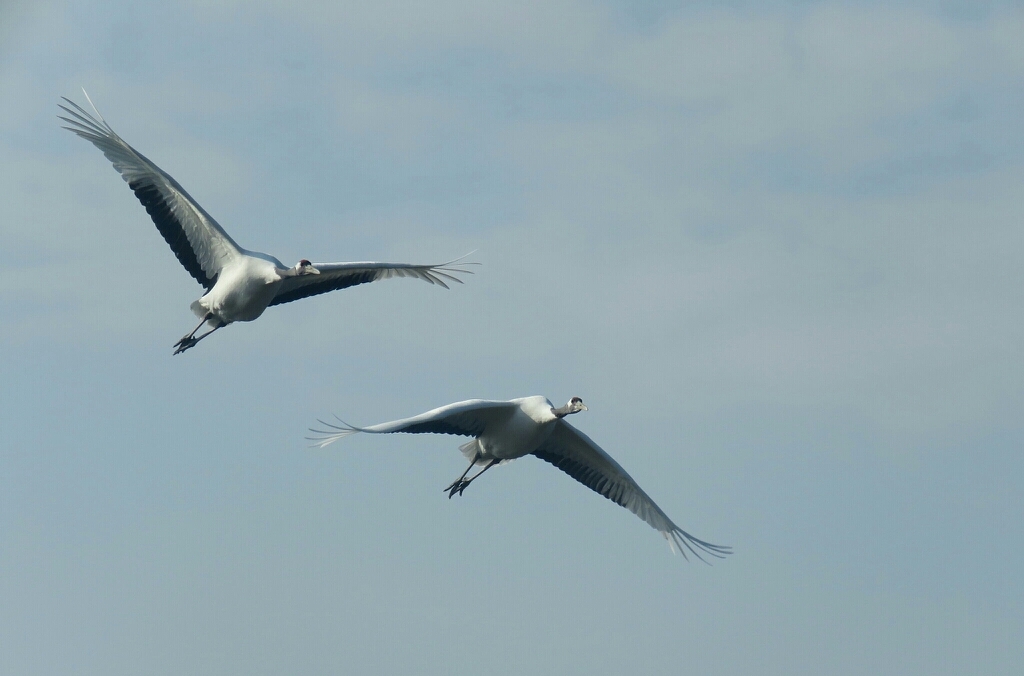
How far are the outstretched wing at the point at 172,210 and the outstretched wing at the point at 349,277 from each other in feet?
5.00

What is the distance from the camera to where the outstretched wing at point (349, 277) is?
34906 mm

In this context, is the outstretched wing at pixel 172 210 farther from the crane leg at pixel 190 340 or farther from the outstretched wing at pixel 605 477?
the outstretched wing at pixel 605 477

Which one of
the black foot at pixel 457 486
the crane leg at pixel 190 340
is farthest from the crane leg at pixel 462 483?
the crane leg at pixel 190 340

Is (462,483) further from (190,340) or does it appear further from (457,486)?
(190,340)

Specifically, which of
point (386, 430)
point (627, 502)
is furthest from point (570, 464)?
point (386, 430)

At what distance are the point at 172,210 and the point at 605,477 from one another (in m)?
11.1

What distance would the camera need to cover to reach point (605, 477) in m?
36.4

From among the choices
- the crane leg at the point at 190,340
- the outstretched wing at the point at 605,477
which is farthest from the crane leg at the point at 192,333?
the outstretched wing at the point at 605,477

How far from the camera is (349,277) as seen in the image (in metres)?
36.1

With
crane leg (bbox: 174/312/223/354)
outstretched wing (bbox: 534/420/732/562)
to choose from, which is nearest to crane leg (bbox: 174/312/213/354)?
crane leg (bbox: 174/312/223/354)

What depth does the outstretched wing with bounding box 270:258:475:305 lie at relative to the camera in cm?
3491

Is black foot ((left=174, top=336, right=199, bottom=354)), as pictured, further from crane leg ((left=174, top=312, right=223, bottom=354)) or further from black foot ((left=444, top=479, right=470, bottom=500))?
black foot ((left=444, top=479, right=470, bottom=500))

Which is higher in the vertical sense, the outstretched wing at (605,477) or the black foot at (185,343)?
the outstretched wing at (605,477)

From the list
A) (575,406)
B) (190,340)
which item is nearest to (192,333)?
(190,340)
